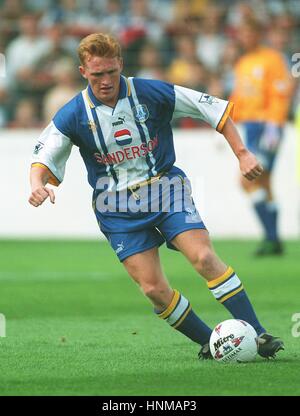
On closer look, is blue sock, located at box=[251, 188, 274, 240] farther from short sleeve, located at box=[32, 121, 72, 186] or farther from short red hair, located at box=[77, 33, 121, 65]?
short red hair, located at box=[77, 33, 121, 65]

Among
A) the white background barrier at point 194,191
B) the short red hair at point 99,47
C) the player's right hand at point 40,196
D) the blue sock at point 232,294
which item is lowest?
the white background barrier at point 194,191

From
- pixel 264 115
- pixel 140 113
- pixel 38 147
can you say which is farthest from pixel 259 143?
pixel 38 147

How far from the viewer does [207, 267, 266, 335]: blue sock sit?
20.5ft

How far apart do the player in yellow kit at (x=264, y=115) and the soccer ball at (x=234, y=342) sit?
21.9 ft

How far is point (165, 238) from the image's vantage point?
21.0ft

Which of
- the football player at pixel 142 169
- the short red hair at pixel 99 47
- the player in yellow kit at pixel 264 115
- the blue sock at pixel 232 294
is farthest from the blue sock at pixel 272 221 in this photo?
the short red hair at pixel 99 47

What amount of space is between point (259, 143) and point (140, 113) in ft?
22.2

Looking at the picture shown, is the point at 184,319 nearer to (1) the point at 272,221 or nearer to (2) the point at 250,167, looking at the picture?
(2) the point at 250,167

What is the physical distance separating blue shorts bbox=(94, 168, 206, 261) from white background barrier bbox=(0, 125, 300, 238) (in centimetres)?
848

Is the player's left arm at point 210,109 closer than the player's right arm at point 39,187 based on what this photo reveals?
No

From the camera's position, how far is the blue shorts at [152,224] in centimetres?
634

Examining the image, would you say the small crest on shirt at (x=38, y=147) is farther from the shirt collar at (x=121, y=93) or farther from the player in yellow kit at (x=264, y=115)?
the player in yellow kit at (x=264, y=115)

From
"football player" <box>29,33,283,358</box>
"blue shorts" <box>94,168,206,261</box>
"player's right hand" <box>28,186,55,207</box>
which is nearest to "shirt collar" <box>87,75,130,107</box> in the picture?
"football player" <box>29,33,283,358</box>
